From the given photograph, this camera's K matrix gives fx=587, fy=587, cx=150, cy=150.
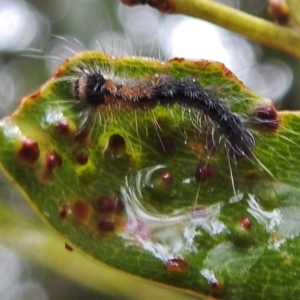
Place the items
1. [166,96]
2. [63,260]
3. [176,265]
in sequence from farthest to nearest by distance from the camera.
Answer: [63,260] < [166,96] < [176,265]

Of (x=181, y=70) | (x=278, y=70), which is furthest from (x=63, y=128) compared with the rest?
(x=278, y=70)

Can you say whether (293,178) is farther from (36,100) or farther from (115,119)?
(36,100)

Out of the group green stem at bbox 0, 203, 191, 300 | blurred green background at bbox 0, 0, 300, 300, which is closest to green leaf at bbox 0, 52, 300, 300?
green stem at bbox 0, 203, 191, 300

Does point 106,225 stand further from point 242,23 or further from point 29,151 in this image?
point 242,23

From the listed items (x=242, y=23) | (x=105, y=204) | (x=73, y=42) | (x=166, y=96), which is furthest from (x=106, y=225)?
(x=73, y=42)

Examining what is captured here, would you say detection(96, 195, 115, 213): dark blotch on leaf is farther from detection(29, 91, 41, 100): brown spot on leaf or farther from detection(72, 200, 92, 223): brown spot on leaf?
detection(29, 91, 41, 100): brown spot on leaf

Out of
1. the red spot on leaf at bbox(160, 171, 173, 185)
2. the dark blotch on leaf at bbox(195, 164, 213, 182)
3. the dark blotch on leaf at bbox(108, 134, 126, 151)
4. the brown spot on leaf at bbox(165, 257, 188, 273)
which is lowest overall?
the brown spot on leaf at bbox(165, 257, 188, 273)
